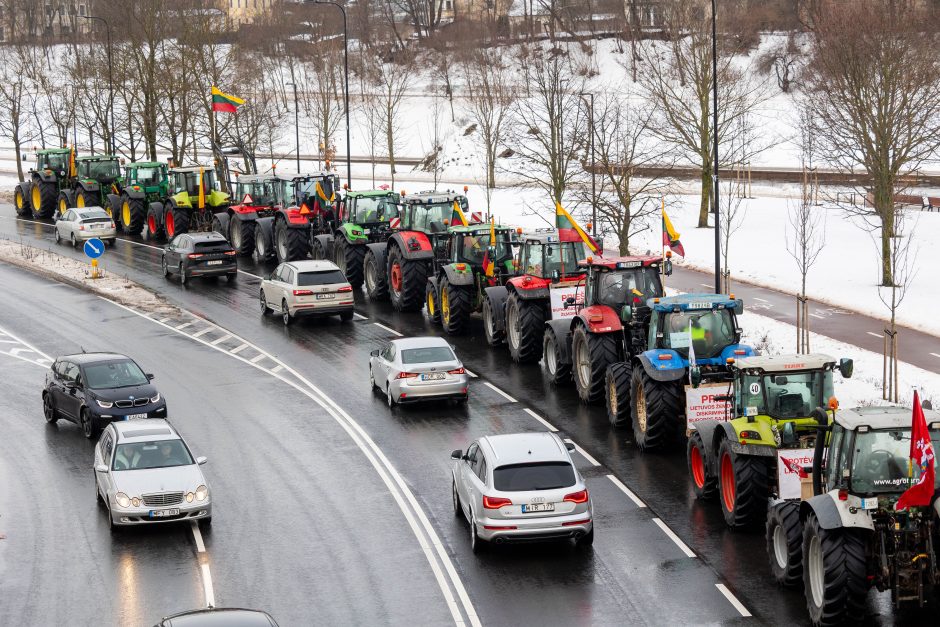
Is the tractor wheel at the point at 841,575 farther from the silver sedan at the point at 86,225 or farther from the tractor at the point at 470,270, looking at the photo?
the silver sedan at the point at 86,225

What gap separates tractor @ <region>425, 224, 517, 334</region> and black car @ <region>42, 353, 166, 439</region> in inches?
376

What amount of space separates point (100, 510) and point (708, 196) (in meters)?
37.9

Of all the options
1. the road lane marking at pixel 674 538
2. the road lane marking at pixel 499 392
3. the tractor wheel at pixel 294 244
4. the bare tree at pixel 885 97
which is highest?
the bare tree at pixel 885 97

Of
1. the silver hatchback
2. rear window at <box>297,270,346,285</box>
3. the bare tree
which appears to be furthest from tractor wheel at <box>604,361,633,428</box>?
the bare tree

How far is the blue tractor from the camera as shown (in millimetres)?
22391

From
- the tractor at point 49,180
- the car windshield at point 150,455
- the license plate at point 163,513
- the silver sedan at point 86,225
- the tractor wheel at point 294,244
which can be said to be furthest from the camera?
the tractor at point 49,180

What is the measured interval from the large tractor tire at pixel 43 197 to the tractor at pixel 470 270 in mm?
27838

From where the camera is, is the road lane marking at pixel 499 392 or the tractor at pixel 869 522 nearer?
the tractor at pixel 869 522

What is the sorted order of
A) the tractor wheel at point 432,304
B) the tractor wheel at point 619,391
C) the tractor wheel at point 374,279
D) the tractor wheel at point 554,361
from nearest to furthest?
the tractor wheel at point 619,391
the tractor wheel at point 554,361
the tractor wheel at point 432,304
the tractor wheel at point 374,279

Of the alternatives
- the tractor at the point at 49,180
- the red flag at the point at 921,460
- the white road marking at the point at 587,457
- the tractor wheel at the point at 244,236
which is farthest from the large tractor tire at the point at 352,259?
the red flag at the point at 921,460

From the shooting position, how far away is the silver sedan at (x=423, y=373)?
2677 centimetres

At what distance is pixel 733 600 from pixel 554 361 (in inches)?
486

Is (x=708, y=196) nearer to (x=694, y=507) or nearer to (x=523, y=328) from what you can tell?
(x=523, y=328)

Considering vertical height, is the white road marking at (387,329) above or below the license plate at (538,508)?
above
